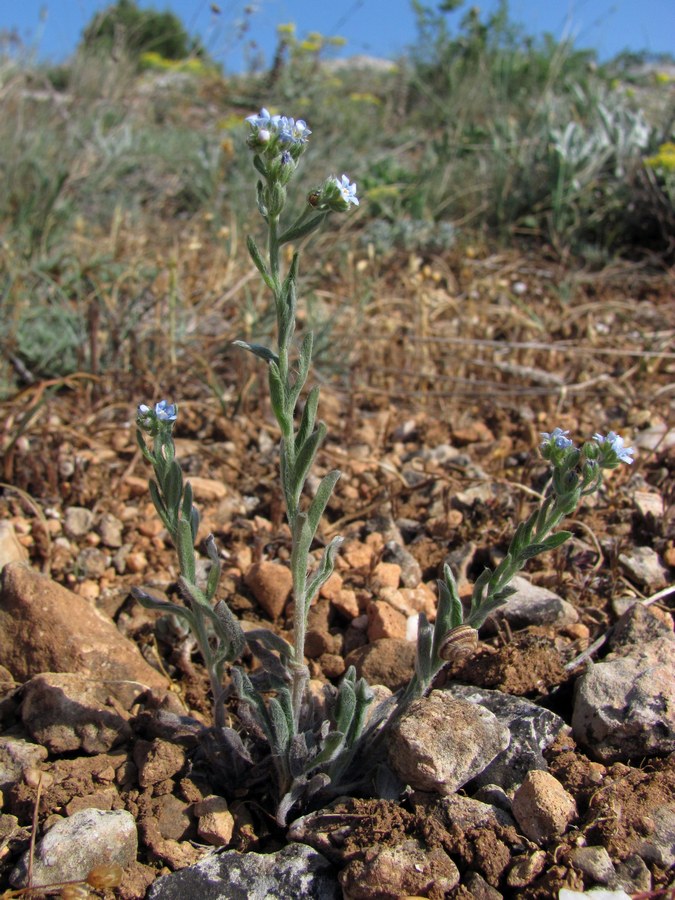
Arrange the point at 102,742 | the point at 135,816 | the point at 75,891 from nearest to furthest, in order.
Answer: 1. the point at 75,891
2. the point at 135,816
3. the point at 102,742

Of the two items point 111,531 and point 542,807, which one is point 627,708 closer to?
point 542,807

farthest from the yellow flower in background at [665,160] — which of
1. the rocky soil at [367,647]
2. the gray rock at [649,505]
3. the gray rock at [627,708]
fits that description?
the gray rock at [627,708]

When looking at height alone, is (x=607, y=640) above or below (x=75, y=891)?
above

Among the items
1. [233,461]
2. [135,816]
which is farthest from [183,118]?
[135,816]

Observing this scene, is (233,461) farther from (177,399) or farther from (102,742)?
(102,742)

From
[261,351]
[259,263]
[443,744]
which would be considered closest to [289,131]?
[259,263]

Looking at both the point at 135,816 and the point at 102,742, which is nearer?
the point at 135,816
